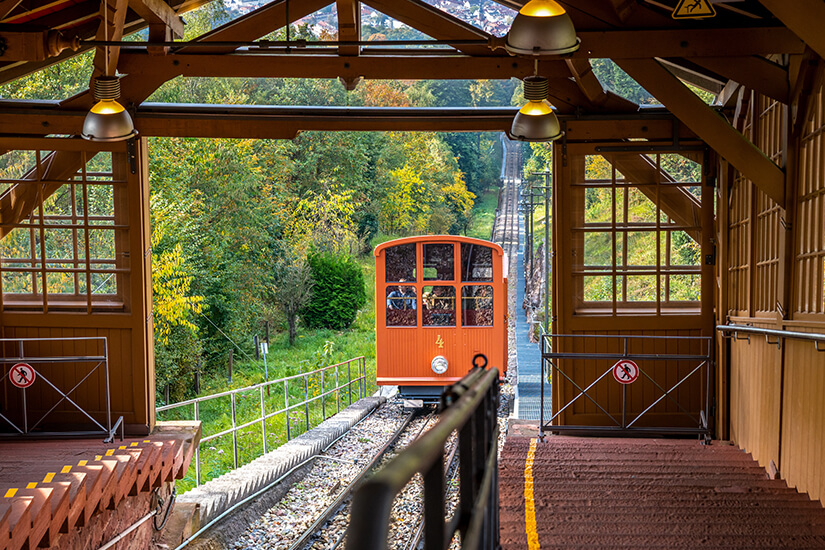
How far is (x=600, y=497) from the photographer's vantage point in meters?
5.56

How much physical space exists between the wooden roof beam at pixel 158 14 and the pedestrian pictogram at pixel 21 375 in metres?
3.80

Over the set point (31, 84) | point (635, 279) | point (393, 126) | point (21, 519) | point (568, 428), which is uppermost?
point (31, 84)

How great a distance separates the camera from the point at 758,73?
664 centimetres

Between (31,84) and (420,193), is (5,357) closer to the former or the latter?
(31,84)

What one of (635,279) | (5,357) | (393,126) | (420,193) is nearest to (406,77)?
(393,126)

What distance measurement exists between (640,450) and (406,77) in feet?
13.4

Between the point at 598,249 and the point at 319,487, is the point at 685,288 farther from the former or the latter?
the point at 319,487

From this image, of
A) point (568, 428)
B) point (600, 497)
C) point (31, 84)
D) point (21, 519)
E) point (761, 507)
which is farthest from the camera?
point (31, 84)

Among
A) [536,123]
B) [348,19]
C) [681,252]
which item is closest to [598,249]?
[681,252]

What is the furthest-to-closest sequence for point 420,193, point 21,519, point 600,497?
point 420,193
point 600,497
point 21,519

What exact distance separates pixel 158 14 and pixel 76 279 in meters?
3.01

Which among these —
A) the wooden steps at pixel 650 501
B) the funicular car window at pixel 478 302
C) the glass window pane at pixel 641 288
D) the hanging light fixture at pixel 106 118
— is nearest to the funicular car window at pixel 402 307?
the funicular car window at pixel 478 302

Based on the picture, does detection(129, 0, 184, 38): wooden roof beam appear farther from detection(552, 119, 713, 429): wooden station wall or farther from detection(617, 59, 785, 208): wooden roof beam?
detection(617, 59, 785, 208): wooden roof beam

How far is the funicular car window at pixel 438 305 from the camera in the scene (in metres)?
13.3
